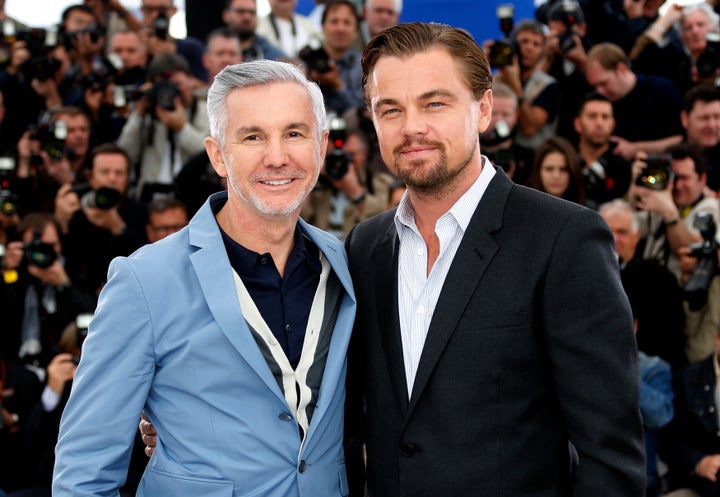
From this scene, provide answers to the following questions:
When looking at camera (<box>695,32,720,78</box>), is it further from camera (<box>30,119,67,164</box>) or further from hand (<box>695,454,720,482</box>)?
camera (<box>30,119,67,164</box>)

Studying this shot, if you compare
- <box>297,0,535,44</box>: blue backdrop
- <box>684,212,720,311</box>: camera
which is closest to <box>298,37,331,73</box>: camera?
<box>297,0,535,44</box>: blue backdrop

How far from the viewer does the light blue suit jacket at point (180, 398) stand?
188 centimetres

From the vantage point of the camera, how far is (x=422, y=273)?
81.4 inches

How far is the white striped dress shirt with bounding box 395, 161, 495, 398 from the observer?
201 centimetres

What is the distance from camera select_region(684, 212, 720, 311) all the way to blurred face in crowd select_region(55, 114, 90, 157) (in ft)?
11.5

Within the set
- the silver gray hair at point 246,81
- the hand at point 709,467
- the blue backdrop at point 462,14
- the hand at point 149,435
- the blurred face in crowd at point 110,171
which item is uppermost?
the blue backdrop at point 462,14

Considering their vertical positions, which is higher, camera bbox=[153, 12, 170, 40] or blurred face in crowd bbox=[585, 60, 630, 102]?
camera bbox=[153, 12, 170, 40]

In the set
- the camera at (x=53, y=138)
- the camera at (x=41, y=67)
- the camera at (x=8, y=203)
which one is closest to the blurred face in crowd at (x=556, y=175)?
the camera at (x=53, y=138)

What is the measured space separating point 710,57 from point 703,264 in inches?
78.5

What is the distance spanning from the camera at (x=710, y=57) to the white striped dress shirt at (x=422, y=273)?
13.9ft

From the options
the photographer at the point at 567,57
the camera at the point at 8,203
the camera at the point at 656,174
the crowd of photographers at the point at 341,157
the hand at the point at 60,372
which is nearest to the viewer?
the hand at the point at 60,372

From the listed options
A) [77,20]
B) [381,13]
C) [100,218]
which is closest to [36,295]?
[100,218]

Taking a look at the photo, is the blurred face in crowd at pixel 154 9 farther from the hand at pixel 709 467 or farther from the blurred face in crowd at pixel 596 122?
the hand at pixel 709 467

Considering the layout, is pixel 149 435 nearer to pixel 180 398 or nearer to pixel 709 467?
pixel 180 398
